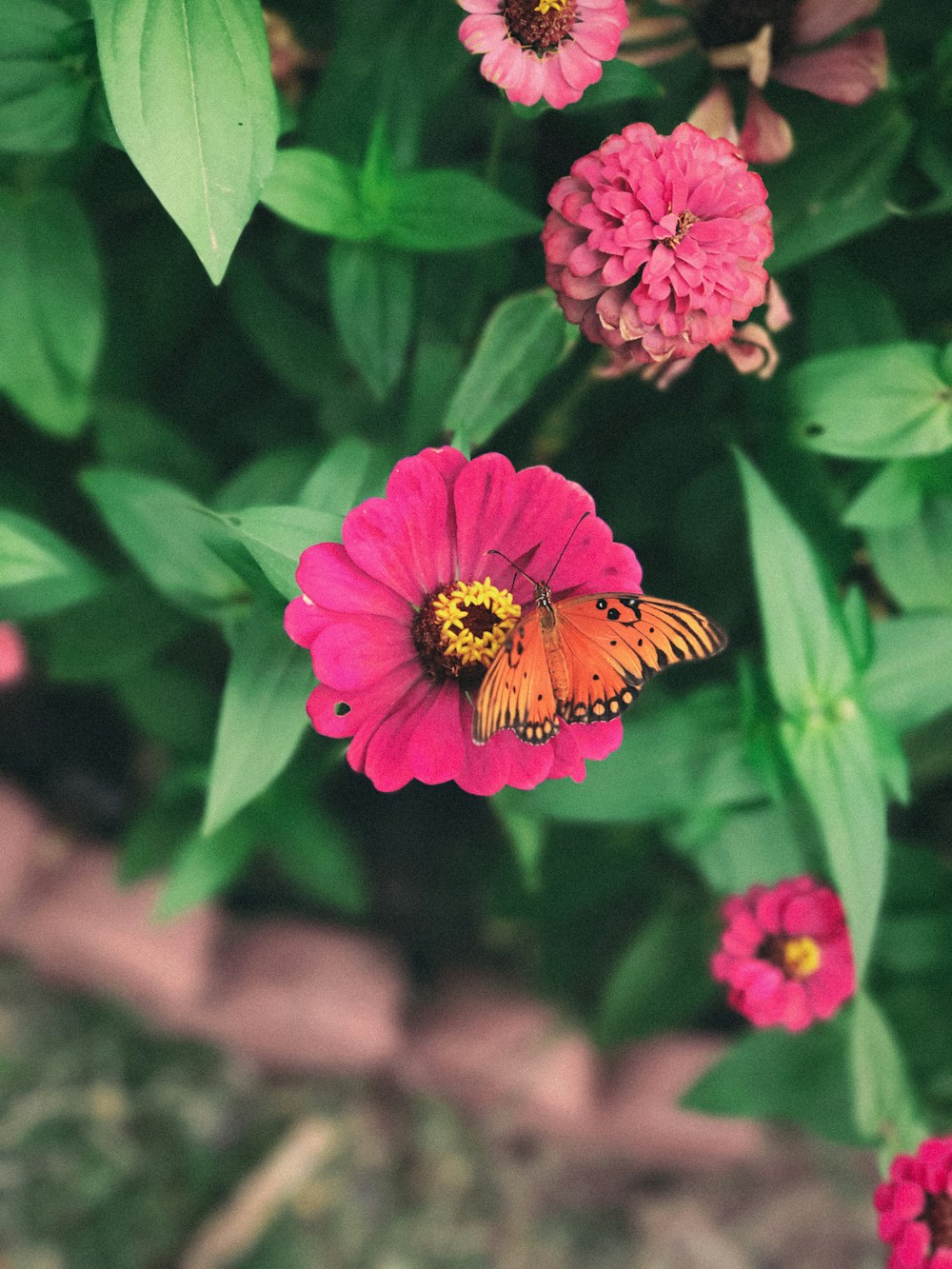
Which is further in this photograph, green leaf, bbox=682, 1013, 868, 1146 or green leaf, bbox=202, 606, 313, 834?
green leaf, bbox=682, 1013, 868, 1146

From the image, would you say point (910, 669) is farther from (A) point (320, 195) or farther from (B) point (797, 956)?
(A) point (320, 195)

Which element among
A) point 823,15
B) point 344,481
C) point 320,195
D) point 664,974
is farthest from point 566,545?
point 664,974

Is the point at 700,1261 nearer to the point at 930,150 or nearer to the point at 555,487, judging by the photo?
the point at 555,487

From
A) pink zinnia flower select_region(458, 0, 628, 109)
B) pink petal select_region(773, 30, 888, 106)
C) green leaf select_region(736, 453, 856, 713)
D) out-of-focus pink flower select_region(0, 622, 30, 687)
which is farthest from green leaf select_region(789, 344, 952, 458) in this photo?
out-of-focus pink flower select_region(0, 622, 30, 687)

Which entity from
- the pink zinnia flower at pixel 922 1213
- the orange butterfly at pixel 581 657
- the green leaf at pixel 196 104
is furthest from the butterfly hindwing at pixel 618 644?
the pink zinnia flower at pixel 922 1213

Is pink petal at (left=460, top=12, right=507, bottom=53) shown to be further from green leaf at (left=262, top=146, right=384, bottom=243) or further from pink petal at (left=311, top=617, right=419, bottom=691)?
pink petal at (left=311, top=617, right=419, bottom=691)

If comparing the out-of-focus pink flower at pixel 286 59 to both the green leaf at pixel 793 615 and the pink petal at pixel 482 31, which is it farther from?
the green leaf at pixel 793 615
